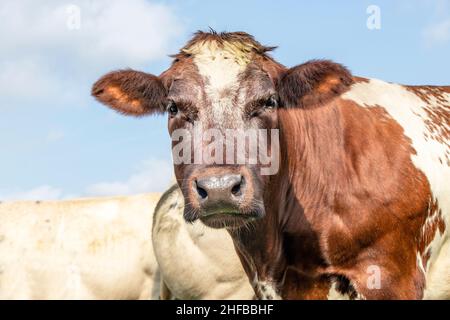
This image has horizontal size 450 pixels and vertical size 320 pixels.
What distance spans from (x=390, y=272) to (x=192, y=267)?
3418mm

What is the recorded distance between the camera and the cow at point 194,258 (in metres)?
9.83

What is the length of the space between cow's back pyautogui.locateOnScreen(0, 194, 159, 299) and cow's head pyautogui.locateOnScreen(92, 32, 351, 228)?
4.73m

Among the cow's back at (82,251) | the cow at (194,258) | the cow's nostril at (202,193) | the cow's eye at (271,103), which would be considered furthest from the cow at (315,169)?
the cow's back at (82,251)

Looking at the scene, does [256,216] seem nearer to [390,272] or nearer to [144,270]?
[390,272]

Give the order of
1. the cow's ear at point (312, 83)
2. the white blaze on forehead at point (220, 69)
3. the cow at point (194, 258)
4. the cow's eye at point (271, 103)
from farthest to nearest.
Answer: the cow at point (194, 258), the cow's ear at point (312, 83), the cow's eye at point (271, 103), the white blaze on forehead at point (220, 69)

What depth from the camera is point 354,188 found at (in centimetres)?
736

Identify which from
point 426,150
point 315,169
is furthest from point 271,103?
point 426,150

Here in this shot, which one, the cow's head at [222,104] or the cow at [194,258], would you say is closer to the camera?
the cow's head at [222,104]

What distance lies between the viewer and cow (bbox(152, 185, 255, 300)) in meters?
9.83

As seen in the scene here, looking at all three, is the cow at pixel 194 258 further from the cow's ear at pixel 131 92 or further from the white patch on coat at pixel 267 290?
the cow's ear at pixel 131 92

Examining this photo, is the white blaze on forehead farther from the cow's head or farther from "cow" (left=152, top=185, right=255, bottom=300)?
"cow" (left=152, top=185, right=255, bottom=300)

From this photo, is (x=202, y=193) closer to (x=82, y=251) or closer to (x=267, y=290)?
(x=267, y=290)
